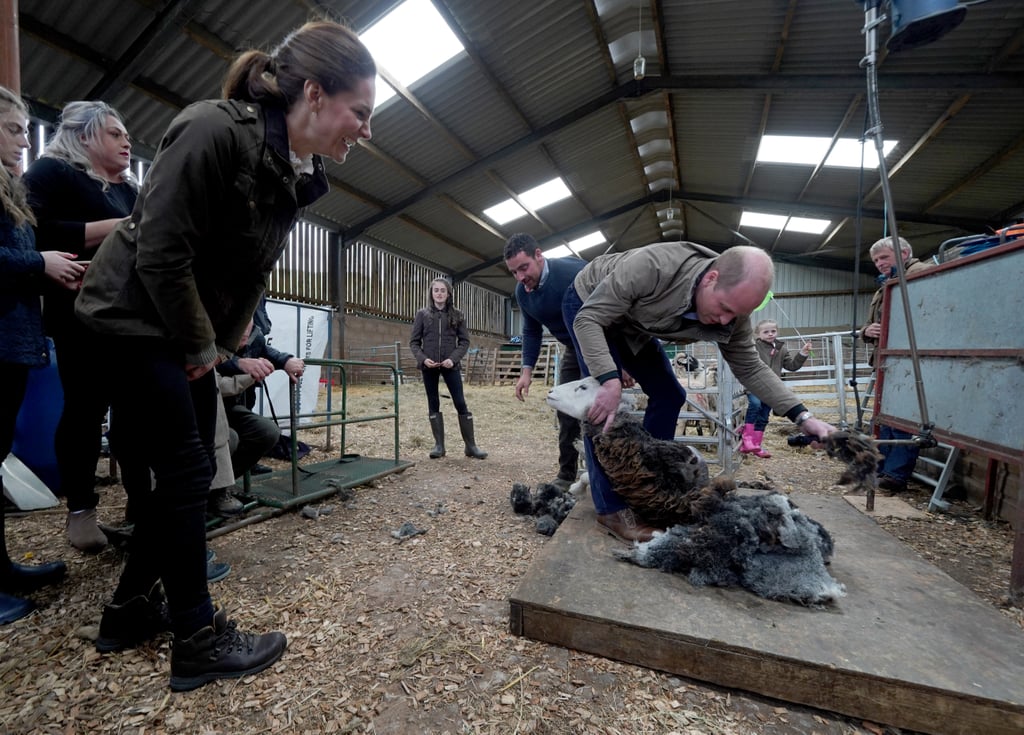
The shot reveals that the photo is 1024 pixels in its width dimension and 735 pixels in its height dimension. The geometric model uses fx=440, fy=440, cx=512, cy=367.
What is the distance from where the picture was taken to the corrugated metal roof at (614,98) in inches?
202

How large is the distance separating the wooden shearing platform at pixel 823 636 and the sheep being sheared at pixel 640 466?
33cm

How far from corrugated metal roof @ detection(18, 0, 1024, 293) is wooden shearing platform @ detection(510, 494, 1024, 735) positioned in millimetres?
3743

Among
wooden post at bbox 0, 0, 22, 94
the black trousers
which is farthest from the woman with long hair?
the black trousers

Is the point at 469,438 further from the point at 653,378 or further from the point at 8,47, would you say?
the point at 8,47

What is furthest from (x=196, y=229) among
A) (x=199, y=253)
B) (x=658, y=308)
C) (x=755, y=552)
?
(x=755, y=552)

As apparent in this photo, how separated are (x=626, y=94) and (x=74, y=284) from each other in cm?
925

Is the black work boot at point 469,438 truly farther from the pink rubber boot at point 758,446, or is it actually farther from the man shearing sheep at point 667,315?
the pink rubber boot at point 758,446

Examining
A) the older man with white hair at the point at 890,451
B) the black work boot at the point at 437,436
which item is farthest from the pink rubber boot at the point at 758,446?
the black work boot at the point at 437,436

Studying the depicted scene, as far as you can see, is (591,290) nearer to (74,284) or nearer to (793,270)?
(74,284)

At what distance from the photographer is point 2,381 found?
1.46 meters

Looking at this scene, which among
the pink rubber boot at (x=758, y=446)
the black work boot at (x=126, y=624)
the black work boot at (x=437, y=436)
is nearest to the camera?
the black work boot at (x=126, y=624)

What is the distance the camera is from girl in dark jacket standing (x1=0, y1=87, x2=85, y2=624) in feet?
4.77

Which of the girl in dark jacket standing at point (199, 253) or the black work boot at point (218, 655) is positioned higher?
the girl in dark jacket standing at point (199, 253)

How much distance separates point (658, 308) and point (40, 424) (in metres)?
3.62
